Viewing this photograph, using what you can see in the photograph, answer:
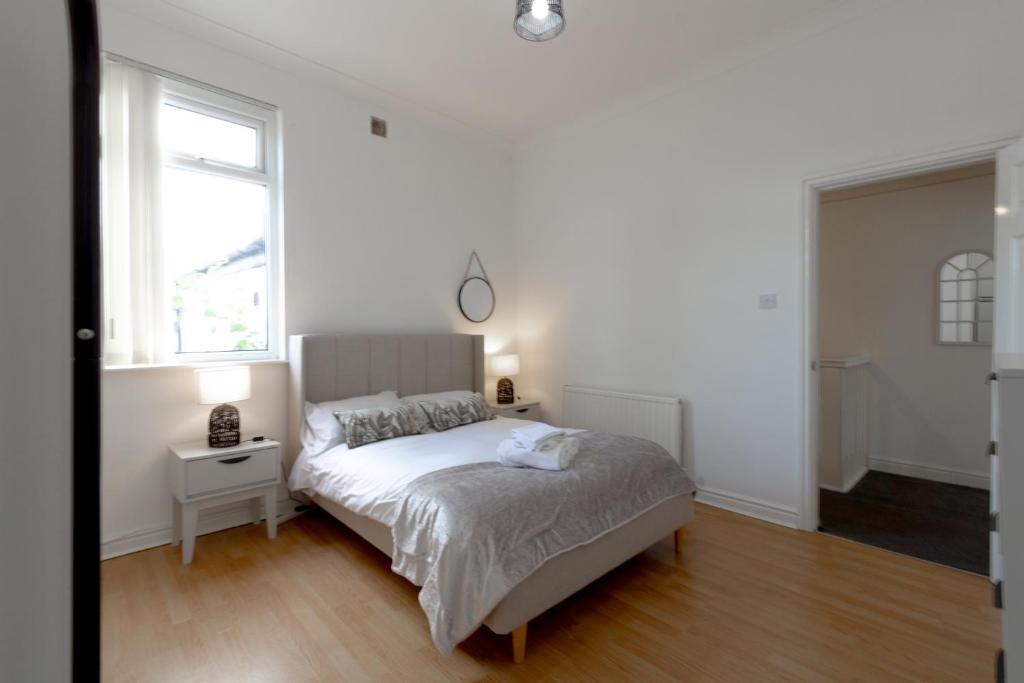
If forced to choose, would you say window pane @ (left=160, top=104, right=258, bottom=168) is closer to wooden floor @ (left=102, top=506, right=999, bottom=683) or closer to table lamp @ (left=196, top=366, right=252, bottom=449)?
table lamp @ (left=196, top=366, right=252, bottom=449)

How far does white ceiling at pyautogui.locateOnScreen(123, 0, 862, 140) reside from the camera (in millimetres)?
2627

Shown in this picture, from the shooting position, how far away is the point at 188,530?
99.3 inches

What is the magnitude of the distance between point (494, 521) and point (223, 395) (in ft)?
6.16

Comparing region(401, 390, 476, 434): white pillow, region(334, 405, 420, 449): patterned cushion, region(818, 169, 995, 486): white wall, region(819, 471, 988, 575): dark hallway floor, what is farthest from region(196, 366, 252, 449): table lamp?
region(818, 169, 995, 486): white wall

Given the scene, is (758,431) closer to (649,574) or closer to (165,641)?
(649,574)

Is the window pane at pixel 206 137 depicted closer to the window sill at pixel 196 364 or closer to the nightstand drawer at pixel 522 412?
the window sill at pixel 196 364

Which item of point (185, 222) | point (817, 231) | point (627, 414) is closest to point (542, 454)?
point (627, 414)

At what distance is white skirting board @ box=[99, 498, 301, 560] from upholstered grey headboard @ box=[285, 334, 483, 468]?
0.34 m

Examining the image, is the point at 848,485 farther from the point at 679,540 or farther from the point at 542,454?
the point at 542,454

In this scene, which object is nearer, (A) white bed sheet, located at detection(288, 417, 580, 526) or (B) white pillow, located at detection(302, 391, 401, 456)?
(A) white bed sheet, located at detection(288, 417, 580, 526)
